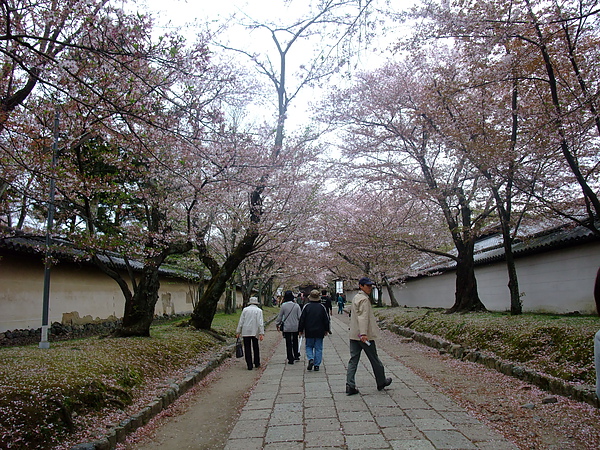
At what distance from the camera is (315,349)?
8.84 meters

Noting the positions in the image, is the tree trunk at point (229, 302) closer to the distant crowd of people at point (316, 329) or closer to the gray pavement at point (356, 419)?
the distant crowd of people at point (316, 329)

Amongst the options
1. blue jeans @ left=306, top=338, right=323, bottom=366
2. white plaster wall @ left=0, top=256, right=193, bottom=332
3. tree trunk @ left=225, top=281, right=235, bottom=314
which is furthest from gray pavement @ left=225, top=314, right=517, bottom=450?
tree trunk @ left=225, top=281, right=235, bottom=314

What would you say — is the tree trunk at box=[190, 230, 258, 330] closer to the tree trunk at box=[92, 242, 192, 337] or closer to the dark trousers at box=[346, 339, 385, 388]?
the tree trunk at box=[92, 242, 192, 337]

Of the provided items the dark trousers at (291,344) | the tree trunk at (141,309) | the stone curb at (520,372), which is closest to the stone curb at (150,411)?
the dark trousers at (291,344)

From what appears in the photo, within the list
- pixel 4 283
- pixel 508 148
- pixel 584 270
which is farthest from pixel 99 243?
pixel 584 270

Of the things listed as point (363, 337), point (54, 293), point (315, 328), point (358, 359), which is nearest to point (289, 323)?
point (315, 328)

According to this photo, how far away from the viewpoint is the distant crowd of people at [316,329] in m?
6.31

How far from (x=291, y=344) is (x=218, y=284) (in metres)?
4.41

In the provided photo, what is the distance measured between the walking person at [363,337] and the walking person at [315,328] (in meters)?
2.26

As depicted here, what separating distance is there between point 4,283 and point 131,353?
201 inches

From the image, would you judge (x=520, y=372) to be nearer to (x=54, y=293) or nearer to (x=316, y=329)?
(x=316, y=329)

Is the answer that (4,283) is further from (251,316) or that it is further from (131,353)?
(251,316)

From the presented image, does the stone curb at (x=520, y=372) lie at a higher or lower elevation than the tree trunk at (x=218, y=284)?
lower

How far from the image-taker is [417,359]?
9.97 metres
